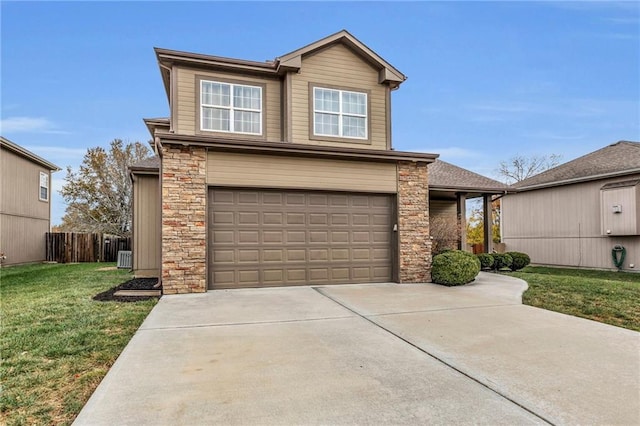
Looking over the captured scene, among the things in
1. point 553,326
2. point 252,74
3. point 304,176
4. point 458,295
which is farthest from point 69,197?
point 553,326

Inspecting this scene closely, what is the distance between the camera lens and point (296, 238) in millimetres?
9406

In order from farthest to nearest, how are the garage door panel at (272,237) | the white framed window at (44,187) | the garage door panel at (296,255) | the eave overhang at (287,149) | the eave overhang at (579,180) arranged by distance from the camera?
the white framed window at (44,187), the eave overhang at (579,180), the garage door panel at (296,255), the garage door panel at (272,237), the eave overhang at (287,149)

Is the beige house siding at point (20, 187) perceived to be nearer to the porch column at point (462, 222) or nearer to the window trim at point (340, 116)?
the window trim at point (340, 116)

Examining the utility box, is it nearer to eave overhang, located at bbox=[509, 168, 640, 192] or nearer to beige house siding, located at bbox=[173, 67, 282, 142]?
eave overhang, located at bbox=[509, 168, 640, 192]

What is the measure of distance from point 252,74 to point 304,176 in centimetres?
356

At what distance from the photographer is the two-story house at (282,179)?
336 inches

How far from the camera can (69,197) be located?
87.1 ft

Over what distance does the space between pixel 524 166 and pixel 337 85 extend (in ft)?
89.3

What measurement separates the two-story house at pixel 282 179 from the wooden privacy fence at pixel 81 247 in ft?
36.7

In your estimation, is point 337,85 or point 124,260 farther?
point 124,260

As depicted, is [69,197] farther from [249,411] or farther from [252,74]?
[249,411]

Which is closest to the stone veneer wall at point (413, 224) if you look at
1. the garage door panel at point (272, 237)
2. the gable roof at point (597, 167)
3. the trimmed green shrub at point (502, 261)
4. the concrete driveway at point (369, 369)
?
the garage door panel at point (272, 237)

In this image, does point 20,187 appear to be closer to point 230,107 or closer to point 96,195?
point 96,195

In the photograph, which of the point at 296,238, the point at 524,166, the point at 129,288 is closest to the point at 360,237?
the point at 296,238
